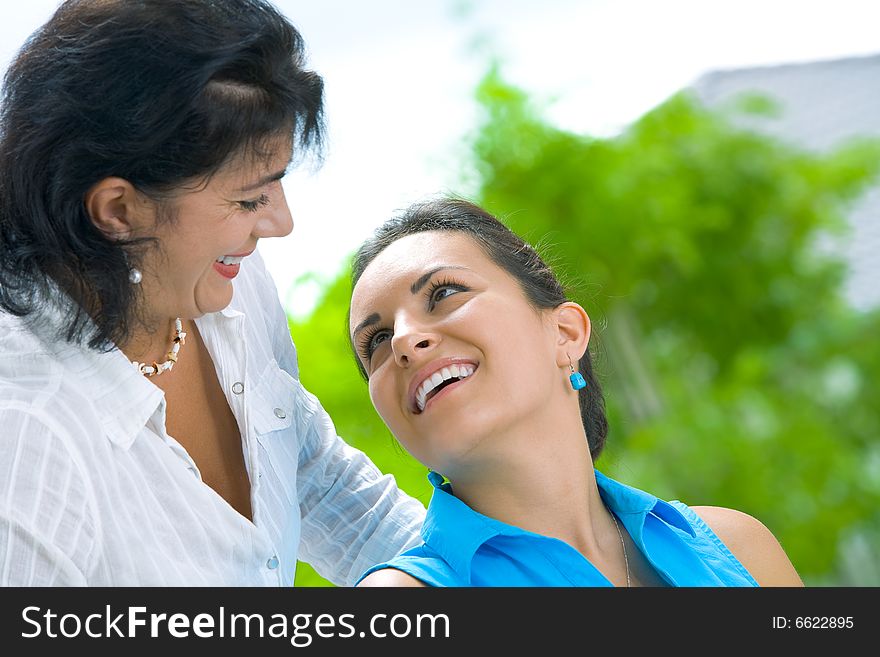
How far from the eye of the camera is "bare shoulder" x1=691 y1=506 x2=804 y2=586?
4.51 feet

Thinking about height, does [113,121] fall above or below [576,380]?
above

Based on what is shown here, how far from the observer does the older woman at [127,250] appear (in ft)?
3.67

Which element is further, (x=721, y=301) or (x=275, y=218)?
(x=721, y=301)

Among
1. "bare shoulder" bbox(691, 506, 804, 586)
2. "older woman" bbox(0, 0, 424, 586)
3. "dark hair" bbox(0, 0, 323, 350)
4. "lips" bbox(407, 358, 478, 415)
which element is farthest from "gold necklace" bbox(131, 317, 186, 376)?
"bare shoulder" bbox(691, 506, 804, 586)

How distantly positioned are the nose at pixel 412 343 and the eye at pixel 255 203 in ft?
0.72

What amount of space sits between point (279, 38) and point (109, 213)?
28 centimetres

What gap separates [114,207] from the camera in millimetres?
1194

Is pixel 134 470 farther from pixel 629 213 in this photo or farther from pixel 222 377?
pixel 629 213

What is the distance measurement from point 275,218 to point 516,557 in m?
0.49

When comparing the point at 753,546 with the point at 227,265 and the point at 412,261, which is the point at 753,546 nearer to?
the point at 412,261

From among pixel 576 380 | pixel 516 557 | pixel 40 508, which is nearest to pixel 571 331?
pixel 576 380

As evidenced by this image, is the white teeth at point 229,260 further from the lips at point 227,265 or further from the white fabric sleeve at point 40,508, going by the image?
the white fabric sleeve at point 40,508

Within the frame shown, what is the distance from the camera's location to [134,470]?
1200 mm

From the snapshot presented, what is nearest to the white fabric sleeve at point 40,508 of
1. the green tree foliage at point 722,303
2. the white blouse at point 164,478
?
the white blouse at point 164,478
